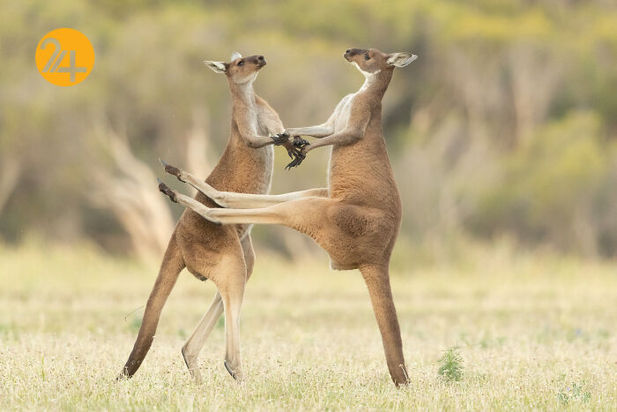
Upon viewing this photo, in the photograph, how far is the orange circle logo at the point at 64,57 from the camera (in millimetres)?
19969

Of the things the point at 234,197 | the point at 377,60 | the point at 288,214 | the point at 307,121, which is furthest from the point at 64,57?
the point at 288,214

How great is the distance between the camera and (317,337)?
1136 centimetres

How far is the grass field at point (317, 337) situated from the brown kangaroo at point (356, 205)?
0.79 meters

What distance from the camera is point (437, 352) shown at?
10383mm

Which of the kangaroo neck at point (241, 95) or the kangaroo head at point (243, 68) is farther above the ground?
the kangaroo head at point (243, 68)

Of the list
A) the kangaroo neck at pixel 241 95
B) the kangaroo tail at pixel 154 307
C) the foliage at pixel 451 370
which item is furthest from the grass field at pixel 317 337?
the kangaroo neck at pixel 241 95

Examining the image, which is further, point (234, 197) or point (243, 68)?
point (243, 68)

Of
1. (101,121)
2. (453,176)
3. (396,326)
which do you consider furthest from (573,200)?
(396,326)

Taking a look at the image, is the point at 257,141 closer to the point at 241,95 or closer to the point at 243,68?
the point at 241,95

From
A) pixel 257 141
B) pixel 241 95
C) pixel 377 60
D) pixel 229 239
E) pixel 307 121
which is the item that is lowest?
pixel 307 121

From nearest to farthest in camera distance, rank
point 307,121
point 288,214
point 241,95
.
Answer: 1. point 288,214
2. point 241,95
3. point 307,121

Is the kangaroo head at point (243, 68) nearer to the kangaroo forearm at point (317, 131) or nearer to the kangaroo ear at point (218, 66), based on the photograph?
the kangaroo ear at point (218, 66)

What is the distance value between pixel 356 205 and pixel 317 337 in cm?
419

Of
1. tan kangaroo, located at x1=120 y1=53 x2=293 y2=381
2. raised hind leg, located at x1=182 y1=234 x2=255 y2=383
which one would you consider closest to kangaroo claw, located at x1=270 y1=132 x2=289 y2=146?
tan kangaroo, located at x1=120 y1=53 x2=293 y2=381
